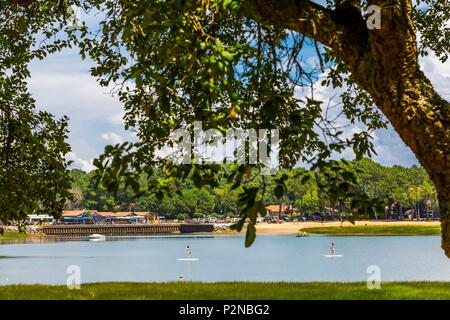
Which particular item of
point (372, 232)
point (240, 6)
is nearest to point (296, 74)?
point (240, 6)

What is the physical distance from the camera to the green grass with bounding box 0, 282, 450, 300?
45.3ft

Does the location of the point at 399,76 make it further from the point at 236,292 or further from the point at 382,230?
the point at 382,230

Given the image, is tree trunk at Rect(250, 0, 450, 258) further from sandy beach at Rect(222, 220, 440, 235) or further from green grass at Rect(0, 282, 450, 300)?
sandy beach at Rect(222, 220, 440, 235)

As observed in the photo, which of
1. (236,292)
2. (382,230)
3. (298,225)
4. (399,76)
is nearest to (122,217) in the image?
(298,225)

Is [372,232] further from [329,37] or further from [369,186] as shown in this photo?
[329,37]

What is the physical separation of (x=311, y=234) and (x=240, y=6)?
126 meters

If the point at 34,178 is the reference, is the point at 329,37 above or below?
above

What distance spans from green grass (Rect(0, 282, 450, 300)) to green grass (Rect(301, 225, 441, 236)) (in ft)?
316

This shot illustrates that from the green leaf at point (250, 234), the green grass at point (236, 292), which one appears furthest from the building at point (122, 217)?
the green leaf at point (250, 234)

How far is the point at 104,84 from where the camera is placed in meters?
13.2

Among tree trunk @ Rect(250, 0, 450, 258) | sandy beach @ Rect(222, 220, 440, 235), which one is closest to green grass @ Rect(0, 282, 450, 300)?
tree trunk @ Rect(250, 0, 450, 258)

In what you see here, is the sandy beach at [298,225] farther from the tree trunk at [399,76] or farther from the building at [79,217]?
the tree trunk at [399,76]

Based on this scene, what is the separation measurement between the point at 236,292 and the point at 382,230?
111775mm

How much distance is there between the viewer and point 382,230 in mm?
122062
